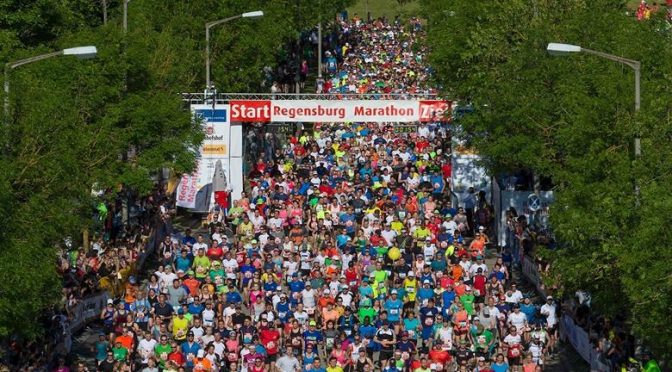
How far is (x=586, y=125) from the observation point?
35.0 meters

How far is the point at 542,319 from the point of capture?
125ft

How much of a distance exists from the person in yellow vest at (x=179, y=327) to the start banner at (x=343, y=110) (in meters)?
20.2

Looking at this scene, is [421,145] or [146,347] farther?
[421,145]

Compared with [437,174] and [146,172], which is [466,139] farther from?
[146,172]

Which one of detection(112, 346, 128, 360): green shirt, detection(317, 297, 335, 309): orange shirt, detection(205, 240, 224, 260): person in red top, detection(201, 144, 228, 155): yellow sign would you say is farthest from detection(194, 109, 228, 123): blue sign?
detection(112, 346, 128, 360): green shirt

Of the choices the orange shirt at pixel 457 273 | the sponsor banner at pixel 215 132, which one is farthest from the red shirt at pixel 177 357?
the sponsor banner at pixel 215 132

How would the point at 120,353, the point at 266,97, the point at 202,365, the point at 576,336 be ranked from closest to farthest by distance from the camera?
the point at 202,365, the point at 120,353, the point at 576,336, the point at 266,97

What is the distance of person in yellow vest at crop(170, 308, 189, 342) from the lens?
37500 millimetres

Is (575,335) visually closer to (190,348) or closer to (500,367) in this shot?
(500,367)

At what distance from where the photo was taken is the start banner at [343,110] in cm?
5806

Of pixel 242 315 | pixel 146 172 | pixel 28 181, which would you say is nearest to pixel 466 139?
pixel 146 172

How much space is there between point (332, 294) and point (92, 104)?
9281 mm

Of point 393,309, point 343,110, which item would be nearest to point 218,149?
point 343,110

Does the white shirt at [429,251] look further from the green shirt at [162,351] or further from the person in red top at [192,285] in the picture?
the green shirt at [162,351]
